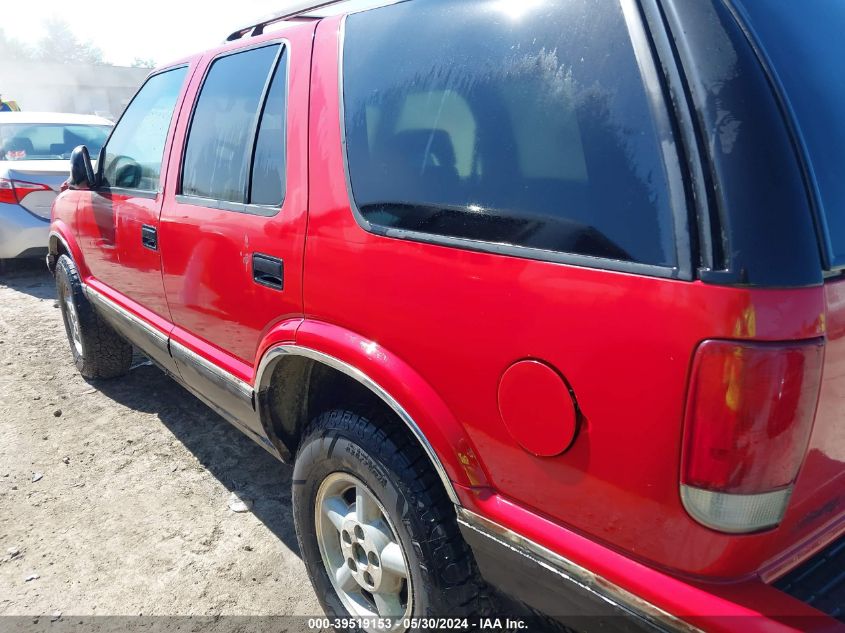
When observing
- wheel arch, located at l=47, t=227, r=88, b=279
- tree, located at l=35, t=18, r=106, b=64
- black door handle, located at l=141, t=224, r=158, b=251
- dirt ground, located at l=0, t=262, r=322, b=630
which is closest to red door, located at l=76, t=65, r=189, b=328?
black door handle, located at l=141, t=224, r=158, b=251

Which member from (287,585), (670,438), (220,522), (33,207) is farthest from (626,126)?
(33,207)

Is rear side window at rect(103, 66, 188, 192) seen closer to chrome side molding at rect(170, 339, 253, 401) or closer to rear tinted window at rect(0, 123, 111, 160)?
chrome side molding at rect(170, 339, 253, 401)

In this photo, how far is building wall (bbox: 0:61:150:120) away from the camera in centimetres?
3116

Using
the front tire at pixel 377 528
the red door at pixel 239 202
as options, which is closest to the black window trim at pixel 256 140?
the red door at pixel 239 202

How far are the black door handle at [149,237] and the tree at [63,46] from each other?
245ft

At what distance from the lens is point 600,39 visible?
49.1 inches

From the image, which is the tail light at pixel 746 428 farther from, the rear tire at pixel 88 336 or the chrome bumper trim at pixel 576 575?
the rear tire at pixel 88 336

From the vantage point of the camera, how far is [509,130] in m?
1.40

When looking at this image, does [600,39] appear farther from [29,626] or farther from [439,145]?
[29,626]

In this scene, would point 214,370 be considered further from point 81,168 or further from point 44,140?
point 44,140

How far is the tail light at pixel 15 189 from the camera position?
6426mm

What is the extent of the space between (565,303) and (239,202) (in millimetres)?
1483

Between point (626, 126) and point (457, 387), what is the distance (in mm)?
692

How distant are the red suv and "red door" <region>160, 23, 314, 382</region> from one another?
2 centimetres
